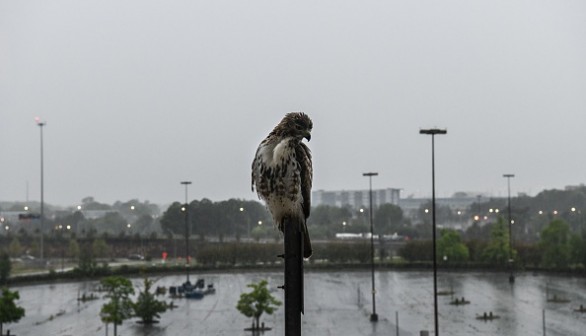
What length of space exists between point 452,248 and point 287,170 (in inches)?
2773

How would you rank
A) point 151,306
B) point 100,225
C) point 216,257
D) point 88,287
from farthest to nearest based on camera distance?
point 100,225, point 216,257, point 88,287, point 151,306

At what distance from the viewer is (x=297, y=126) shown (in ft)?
17.9

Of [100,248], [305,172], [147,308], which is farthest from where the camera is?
[100,248]

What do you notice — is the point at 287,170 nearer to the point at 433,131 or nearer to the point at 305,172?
the point at 305,172

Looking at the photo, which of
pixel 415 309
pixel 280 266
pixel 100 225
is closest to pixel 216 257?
pixel 280 266

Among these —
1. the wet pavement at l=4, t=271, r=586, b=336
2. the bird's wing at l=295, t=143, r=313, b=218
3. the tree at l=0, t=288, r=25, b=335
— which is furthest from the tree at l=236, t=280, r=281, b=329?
the bird's wing at l=295, t=143, r=313, b=218

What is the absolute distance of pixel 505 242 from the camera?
7131 centimetres

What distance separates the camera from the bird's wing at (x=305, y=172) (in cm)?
551

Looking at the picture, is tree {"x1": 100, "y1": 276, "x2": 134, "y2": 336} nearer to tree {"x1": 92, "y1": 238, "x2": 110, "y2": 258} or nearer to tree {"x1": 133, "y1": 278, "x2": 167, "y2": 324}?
tree {"x1": 133, "y1": 278, "x2": 167, "y2": 324}

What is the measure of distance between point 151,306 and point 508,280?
33.0 meters

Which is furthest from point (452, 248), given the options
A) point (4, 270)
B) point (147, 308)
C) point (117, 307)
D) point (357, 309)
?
point (117, 307)

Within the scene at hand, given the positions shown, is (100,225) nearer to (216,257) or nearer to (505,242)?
(216,257)

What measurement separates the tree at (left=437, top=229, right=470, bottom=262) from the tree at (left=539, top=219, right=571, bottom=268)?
7352mm

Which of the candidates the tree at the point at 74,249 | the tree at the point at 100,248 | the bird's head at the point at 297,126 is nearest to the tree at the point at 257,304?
the bird's head at the point at 297,126
